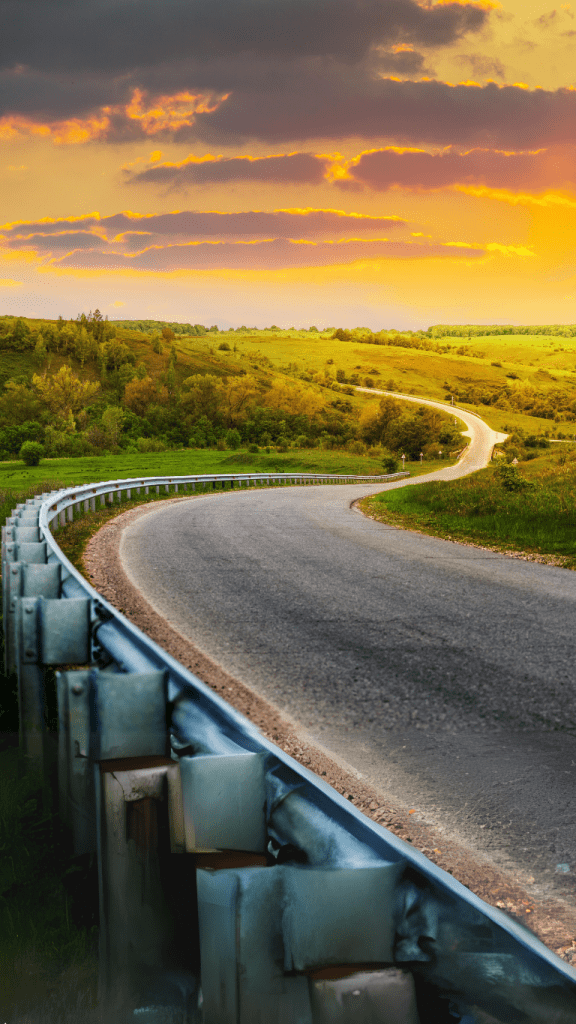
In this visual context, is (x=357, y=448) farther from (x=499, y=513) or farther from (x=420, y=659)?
(x=420, y=659)

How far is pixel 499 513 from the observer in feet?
53.2

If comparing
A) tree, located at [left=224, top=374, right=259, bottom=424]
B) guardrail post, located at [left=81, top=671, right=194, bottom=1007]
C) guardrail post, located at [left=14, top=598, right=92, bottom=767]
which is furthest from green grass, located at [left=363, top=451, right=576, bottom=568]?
tree, located at [left=224, top=374, right=259, bottom=424]

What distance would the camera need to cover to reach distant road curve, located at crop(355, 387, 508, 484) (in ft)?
198

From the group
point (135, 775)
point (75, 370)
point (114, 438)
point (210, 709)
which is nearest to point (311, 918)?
point (135, 775)

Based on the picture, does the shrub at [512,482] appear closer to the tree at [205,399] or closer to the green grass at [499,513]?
the green grass at [499,513]

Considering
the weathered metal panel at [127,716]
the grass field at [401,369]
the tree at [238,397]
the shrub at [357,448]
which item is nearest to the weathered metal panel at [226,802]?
the weathered metal panel at [127,716]

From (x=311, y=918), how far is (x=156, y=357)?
15385cm

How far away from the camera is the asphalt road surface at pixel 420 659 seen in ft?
11.7

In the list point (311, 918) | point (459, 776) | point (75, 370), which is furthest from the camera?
point (75, 370)

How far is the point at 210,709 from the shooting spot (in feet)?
7.36

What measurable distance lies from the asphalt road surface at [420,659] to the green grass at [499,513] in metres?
1.35

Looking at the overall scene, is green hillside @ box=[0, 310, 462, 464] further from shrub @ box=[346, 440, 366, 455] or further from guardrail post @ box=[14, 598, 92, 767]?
guardrail post @ box=[14, 598, 92, 767]

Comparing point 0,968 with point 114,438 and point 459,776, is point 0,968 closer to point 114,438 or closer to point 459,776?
point 459,776

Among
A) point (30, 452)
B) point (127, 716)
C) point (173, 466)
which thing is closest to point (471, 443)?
point (173, 466)
